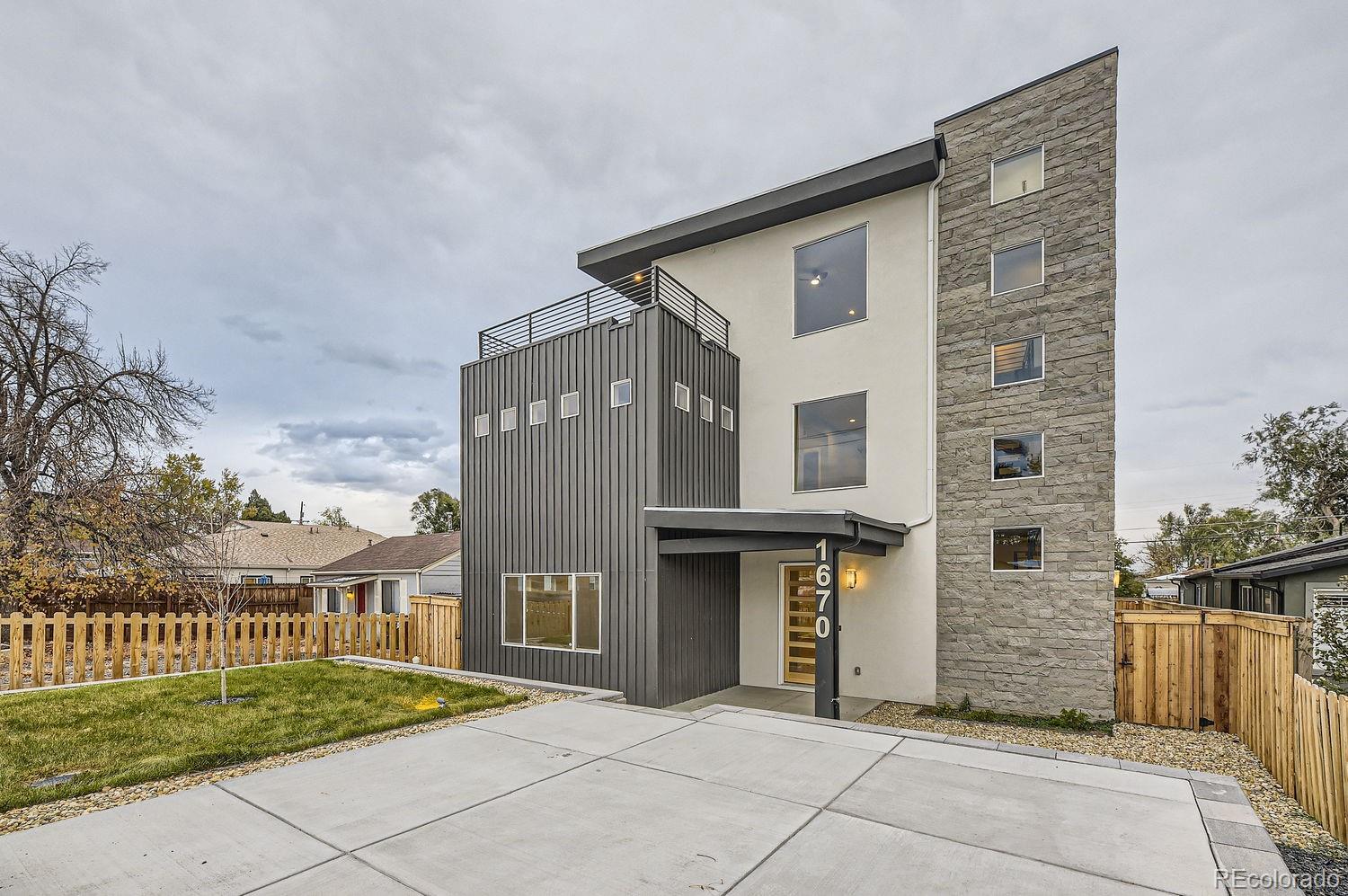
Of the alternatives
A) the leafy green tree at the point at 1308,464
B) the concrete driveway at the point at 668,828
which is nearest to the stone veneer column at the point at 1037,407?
the concrete driveway at the point at 668,828

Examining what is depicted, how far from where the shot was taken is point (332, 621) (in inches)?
440

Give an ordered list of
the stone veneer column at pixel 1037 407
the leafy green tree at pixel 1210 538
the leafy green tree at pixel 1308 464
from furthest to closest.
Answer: the leafy green tree at pixel 1210 538
the leafy green tree at pixel 1308 464
the stone veneer column at pixel 1037 407

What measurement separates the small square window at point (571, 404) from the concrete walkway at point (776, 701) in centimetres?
448

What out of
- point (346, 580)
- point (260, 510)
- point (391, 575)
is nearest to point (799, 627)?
point (391, 575)

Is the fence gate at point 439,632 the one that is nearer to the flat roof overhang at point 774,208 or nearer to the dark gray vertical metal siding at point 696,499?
the dark gray vertical metal siding at point 696,499

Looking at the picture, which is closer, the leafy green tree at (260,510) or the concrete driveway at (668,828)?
the concrete driveway at (668,828)

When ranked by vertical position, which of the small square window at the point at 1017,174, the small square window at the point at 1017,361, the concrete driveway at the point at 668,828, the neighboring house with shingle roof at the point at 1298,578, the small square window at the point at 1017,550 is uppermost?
the small square window at the point at 1017,174

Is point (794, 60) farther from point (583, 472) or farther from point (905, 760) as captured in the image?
point (905, 760)

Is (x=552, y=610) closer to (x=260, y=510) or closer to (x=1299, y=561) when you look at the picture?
(x=1299, y=561)

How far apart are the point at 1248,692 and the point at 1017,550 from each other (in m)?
2.67

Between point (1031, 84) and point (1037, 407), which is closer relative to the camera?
point (1037, 407)

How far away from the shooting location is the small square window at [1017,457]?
8.60 metres

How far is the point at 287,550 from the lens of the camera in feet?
89.7

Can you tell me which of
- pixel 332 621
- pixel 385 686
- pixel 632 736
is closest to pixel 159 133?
pixel 332 621
